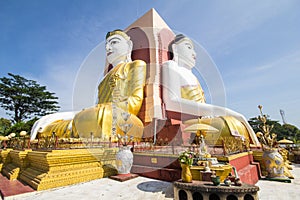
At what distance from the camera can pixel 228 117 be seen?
10078mm

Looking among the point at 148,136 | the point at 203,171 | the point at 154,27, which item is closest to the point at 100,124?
the point at 148,136

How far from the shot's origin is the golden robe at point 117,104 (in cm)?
895

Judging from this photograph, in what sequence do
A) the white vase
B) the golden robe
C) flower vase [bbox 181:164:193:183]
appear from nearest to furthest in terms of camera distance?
flower vase [bbox 181:164:193:183]
the white vase
the golden robe

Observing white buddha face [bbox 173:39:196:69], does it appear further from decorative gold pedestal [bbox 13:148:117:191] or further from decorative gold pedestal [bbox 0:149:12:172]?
decorative gold pedestal [bbox 0:149:12:172]

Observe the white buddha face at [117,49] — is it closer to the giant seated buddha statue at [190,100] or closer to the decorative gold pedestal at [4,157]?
the giant seated buddha statue at [190,100]

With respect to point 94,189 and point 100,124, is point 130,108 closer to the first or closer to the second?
point 100,124

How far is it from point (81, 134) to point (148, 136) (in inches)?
148

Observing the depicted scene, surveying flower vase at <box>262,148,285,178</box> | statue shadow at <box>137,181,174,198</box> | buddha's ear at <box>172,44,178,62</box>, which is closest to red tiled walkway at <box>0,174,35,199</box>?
statue shadow at <box>137,181,174,198</box>

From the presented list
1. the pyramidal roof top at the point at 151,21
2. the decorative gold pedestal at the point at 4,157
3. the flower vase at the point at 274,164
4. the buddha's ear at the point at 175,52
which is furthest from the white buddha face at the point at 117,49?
the flower vase at the point at 274,164

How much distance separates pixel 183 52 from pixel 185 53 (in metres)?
0.21

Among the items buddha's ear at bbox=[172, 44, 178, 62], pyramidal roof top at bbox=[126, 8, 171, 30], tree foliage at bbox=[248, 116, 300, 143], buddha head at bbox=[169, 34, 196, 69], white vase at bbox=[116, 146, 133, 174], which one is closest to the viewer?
white vase at bbox=[116, 146, 133, 174]

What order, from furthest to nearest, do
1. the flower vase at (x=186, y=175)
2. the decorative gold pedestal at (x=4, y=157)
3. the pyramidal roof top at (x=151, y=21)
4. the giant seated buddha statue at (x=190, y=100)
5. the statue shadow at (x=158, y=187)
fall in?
the pyramidal roof top at (x=151, y=21) < the giant seated buddha statue at (x=190, y=100) < the decorative gold pedestal at (x=4, y=157) < the statue shadow at (x=158, y=187) < the flower vase at (x=186, y=175)

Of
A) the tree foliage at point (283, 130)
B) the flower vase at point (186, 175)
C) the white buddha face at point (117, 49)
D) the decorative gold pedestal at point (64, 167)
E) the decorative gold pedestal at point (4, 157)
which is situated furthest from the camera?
the tree foliage at point (283, 130)

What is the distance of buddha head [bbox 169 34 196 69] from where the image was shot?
15.3 metres
